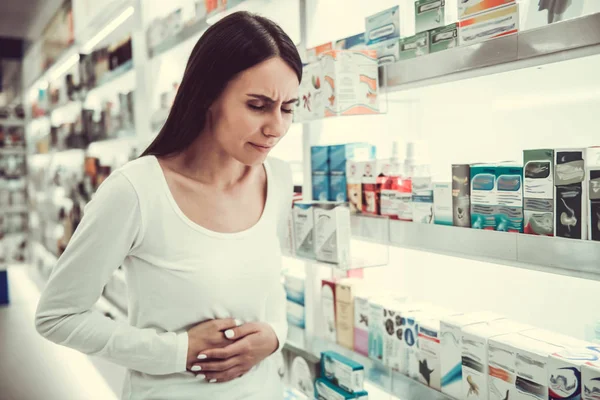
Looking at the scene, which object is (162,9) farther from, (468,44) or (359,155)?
(468,44)

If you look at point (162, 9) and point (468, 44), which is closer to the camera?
point (468, 44)

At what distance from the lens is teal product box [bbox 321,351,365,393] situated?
182 cm

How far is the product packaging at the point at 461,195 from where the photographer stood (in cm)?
154

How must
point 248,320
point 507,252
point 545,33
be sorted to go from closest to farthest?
point 545,33 < point 507,252 < point 248,320

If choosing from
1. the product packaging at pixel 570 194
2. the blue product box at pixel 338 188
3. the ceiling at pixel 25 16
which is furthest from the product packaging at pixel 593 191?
the ceiling at pixel 25 16

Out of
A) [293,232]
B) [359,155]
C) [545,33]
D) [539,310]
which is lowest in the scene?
[539,310]

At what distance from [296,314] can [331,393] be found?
0.51m

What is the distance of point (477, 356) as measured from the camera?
1525 millimetres

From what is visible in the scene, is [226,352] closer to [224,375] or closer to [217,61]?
[224,375]

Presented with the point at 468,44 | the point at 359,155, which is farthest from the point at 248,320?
the point at 468,44

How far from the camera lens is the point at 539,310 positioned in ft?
5.91

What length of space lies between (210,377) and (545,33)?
3.74 feet

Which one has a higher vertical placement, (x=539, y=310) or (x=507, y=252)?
(x=507, y=252)

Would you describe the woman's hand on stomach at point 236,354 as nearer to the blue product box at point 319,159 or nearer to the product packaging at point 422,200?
the product packaging at point 422,200
